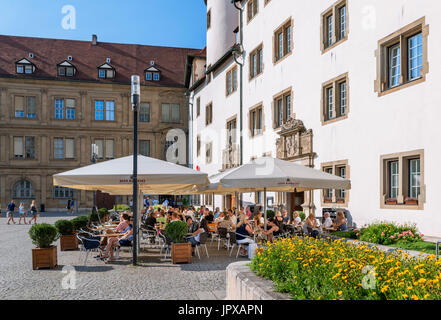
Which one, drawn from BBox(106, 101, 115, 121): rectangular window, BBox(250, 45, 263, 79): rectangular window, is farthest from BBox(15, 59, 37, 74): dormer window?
BBox(250, 45, 263, 79): rectangular window

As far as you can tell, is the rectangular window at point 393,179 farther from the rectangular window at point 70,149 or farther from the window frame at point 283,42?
the rectangular window at point 70,149

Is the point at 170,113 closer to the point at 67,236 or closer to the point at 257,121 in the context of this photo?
the point at 257,121

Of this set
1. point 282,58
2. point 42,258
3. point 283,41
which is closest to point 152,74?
point 283,41

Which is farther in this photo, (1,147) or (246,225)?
(1,147)

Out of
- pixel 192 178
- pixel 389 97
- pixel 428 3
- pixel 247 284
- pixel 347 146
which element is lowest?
pixel 247 284

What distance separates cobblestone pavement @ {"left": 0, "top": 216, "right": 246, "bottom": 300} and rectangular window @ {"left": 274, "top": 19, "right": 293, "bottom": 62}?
41.9 ft

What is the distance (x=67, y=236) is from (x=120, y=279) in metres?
5.57

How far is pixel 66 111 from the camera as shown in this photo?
155ft

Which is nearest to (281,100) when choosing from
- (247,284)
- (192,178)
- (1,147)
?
(192,178)

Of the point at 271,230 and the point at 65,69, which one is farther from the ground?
the point at 65,69

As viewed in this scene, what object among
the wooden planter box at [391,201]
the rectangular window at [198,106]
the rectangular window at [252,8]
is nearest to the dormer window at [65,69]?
the rectangular window at [198,106]

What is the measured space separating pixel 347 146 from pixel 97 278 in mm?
10573
